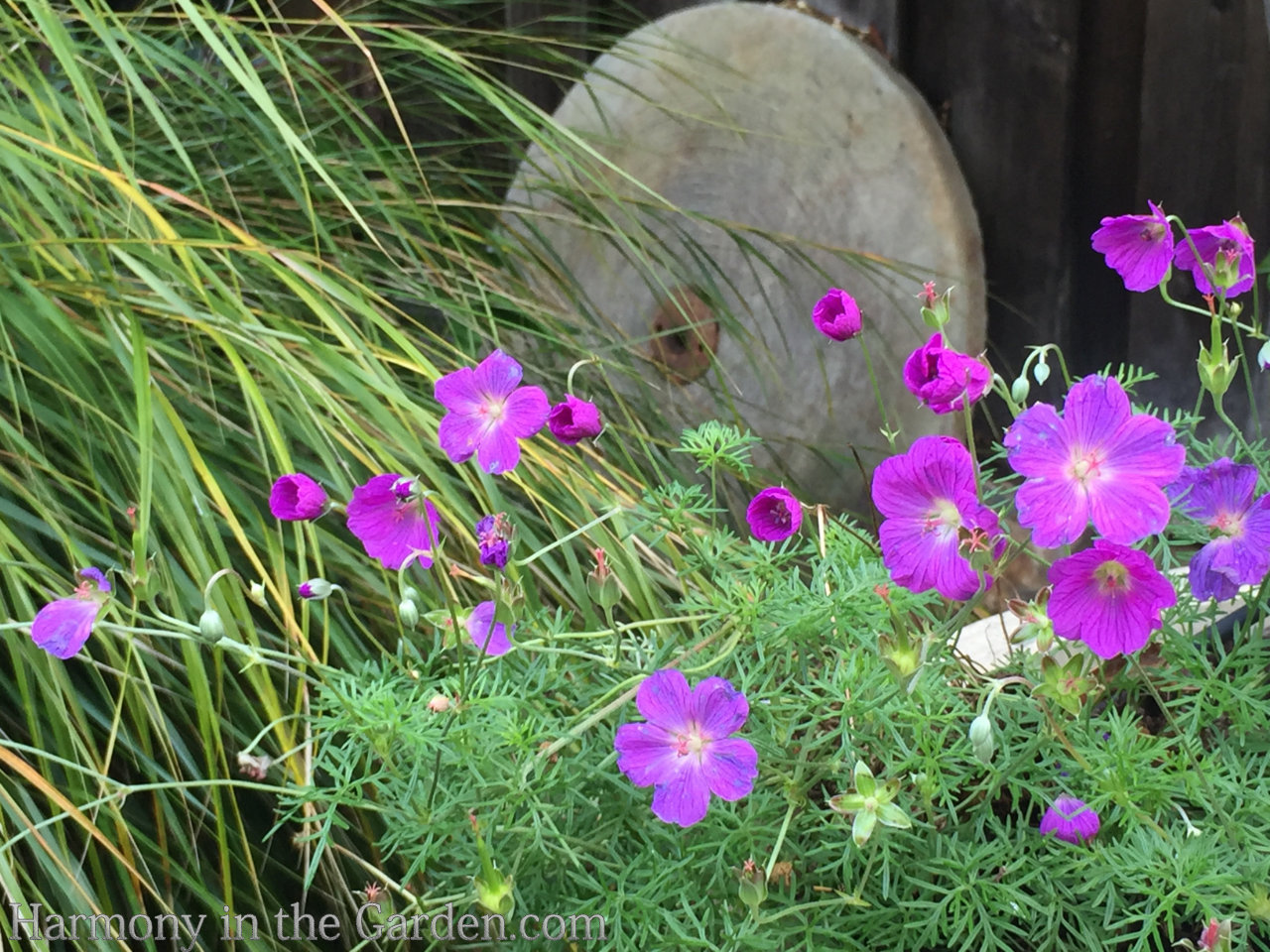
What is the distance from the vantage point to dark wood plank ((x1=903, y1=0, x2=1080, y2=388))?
1.52m

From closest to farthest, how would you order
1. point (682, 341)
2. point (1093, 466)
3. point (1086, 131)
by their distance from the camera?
point (1093, 466), point (1086, 131), point (682, 341)

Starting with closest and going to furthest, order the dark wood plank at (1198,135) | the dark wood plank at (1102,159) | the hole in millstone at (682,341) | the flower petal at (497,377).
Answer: the flower petal at (497,377), the dark wood plank at (1198,135), the dark wood plank at (1102,159), the hole in millstone at (682,341)

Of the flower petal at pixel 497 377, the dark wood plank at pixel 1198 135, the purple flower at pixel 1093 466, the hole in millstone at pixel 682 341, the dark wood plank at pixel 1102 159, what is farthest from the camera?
the hole in millstone at pixel 682 341

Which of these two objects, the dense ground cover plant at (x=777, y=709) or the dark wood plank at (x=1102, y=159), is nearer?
the dense ground cover plant at (x=777, y=709)

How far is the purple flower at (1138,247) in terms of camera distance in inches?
21.4

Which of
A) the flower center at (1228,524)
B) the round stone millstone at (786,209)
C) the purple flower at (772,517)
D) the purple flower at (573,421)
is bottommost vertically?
the round stone millstone at (786,209)

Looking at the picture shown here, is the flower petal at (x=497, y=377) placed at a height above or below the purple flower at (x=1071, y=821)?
above

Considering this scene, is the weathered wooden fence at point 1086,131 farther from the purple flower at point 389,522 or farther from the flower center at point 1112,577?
the flower center at point 1112,577

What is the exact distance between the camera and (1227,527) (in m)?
0.49

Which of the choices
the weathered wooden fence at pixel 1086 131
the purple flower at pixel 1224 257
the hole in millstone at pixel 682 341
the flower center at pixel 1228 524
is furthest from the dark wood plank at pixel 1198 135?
the flower center at pixel 1228 524

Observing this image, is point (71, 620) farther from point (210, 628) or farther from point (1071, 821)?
point (1071, 821)

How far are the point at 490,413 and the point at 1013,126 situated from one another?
48.2 inches

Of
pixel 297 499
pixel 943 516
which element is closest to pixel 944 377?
pixel 943 516

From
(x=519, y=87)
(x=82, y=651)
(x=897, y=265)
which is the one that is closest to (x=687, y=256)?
(x=897, y=265)
